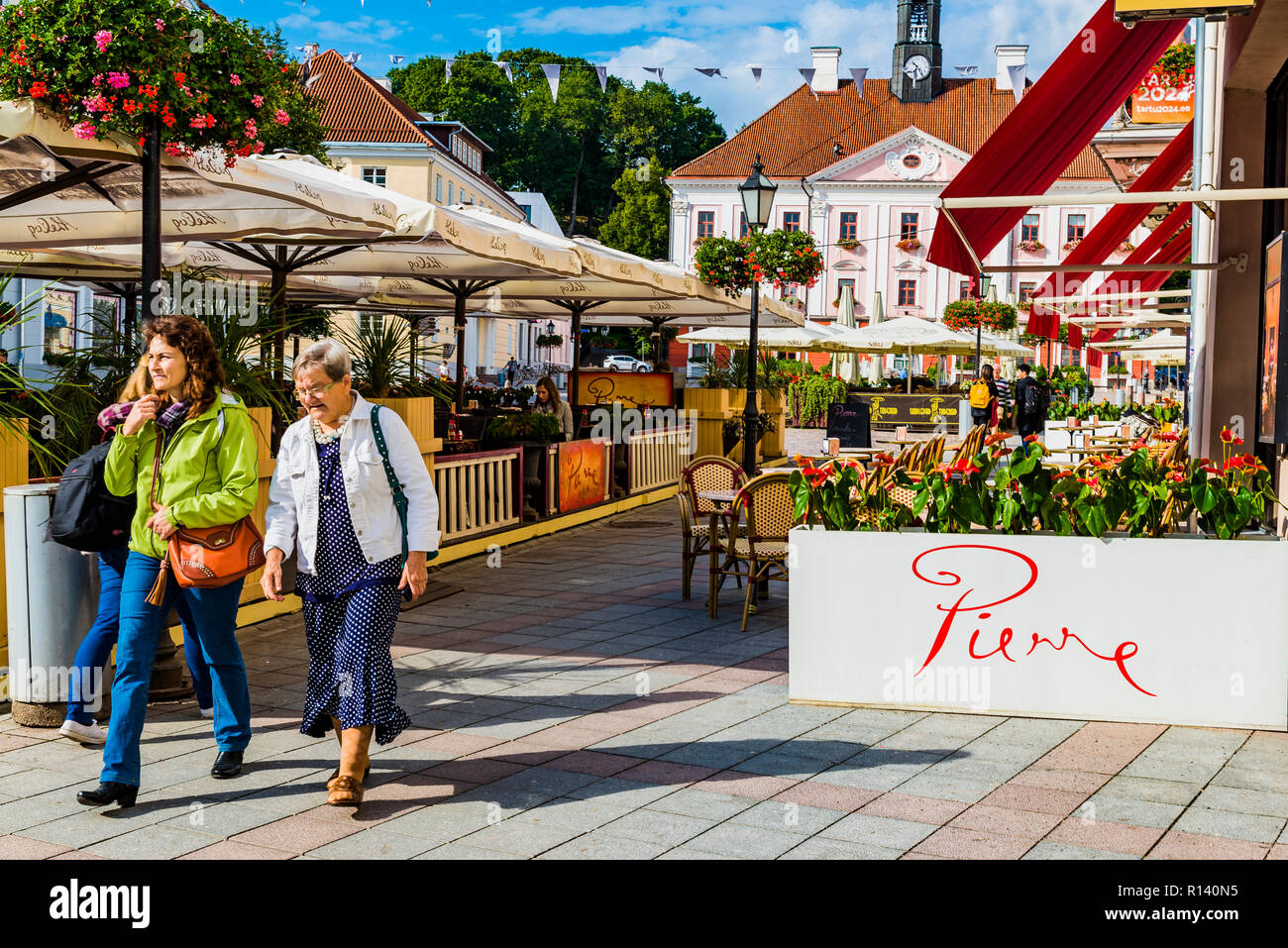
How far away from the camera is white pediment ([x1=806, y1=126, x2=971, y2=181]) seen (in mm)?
62375

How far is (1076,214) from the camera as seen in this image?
6094cm

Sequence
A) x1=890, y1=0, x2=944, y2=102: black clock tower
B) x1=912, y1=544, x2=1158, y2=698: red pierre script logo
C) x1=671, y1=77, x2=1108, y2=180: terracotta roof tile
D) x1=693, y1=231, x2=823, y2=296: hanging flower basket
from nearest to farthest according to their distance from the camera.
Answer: x1=912, y1=544, x2=1158, y2=698: red pierre script logo, x1=693, y1=231, x2=823, y2=296: hanging flower basket, x1=671, y1=77, x2=1108, y2=180: terracotta roof tile, x1=890, y1=0, x2=944, y2=102: black clock tower

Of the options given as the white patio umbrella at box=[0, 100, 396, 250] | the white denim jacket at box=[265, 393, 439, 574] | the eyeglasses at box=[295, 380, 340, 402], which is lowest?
the white denim jacket at box=[265, 393, 439, 574]

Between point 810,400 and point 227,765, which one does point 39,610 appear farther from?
point 810,400

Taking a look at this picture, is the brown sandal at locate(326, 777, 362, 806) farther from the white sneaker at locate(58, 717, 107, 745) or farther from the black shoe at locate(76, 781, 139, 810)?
the white sneaker at locate(58, 717, 107, 745)

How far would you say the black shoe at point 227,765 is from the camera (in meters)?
4.88

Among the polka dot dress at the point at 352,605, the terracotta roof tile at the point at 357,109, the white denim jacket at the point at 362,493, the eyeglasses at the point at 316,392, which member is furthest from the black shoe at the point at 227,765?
the terracotta roof tile at the point at 357,109

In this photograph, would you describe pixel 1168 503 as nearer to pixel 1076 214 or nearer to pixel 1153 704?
pixel 1153 704

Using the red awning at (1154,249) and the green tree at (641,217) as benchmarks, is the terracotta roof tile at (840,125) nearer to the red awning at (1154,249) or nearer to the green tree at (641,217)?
the green tree at (641,217)

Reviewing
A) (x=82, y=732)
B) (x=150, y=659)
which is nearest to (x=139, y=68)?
(x=150, y=659)

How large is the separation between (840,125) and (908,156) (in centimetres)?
673

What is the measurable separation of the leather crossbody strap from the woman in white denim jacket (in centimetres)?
1

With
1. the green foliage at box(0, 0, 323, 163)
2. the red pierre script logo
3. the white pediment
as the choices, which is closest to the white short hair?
the green foliage at box(0, 0, 323, 163)
